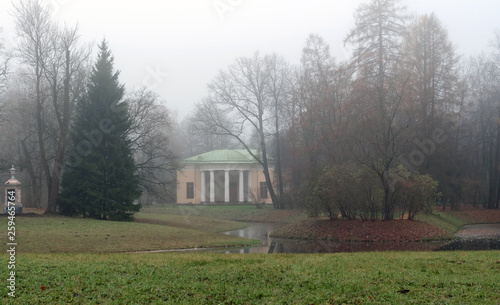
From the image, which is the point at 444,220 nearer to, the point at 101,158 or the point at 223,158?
the point at 101,158

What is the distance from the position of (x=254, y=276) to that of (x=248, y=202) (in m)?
45.2

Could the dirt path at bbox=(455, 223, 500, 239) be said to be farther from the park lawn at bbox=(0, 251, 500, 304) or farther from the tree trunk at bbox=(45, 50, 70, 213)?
the tree trunk at bbox=(45, 50, 70, 213)

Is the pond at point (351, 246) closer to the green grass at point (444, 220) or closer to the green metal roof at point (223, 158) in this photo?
the green grass at point (444, 220)

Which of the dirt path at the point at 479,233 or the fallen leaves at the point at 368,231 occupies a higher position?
the fallen leaves at the point at 368,231

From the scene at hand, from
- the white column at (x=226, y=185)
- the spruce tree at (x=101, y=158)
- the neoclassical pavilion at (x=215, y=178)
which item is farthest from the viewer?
the neoclassical pavilion at (x=215, y=178)

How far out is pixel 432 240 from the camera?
67.3 feet

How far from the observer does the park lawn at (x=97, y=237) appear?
53.7 ft

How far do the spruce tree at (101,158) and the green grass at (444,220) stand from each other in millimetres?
16874

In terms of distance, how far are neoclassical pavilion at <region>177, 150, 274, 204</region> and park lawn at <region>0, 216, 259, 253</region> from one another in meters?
32.8

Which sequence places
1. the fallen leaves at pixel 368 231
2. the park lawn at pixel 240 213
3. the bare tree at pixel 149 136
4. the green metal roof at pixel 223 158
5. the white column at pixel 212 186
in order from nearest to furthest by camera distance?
the fallen leaves at pixel 368 231
the bare tree at pixel 149 136
the park lawn at pixel 240 213
the white column at pixel 212 186
the green metal roof at pixel 223 158

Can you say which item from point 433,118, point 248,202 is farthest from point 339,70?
point 248,202

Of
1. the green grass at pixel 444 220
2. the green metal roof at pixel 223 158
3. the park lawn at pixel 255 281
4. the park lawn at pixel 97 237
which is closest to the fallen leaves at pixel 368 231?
the park lawn at pixel 97 237

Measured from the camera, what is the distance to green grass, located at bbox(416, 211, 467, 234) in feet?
87.6

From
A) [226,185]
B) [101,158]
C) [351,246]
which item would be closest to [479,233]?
[351,246]
